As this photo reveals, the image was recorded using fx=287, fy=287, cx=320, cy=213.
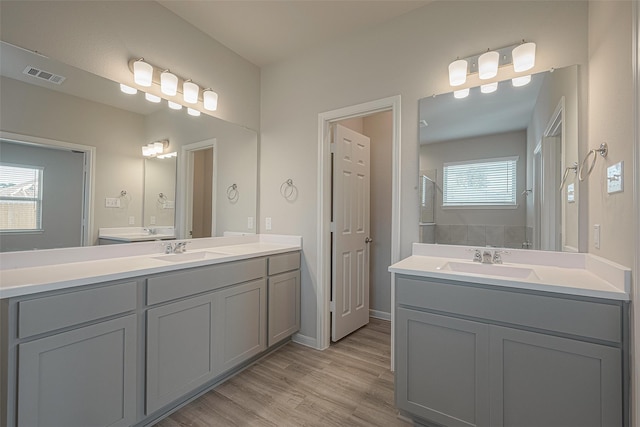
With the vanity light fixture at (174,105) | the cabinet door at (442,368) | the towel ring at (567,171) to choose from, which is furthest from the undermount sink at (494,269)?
the vanity light fixture at (174,105)

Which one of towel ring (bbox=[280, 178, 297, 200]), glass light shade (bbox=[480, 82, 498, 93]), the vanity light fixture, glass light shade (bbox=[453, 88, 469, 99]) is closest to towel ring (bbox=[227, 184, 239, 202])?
towel ring (bbox=[280, 178, 297, 200])

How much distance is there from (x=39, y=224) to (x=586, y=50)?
328 centimetres

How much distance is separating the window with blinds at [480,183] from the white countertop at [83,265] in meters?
1.51

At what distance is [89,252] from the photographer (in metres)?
1.81

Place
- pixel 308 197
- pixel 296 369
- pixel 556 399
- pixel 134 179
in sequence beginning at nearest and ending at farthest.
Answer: pixel 556 399
pixel 134 179
pixel 296 369
pixel 308 197

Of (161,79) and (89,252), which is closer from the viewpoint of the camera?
(89,252)

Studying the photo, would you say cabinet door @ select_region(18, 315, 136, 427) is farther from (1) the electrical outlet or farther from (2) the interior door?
(2) the interior door

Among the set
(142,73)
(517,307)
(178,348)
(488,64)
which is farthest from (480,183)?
(142,73)

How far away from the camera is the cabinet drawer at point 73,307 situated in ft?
3.89

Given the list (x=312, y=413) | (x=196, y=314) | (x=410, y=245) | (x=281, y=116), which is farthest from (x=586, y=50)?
(x=196, y=314)

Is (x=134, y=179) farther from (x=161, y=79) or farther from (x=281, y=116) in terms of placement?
(x=281, y=116)

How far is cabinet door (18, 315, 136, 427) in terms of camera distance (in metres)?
1.19

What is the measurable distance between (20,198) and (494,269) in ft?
8.97

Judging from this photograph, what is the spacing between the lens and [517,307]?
4.46ft
